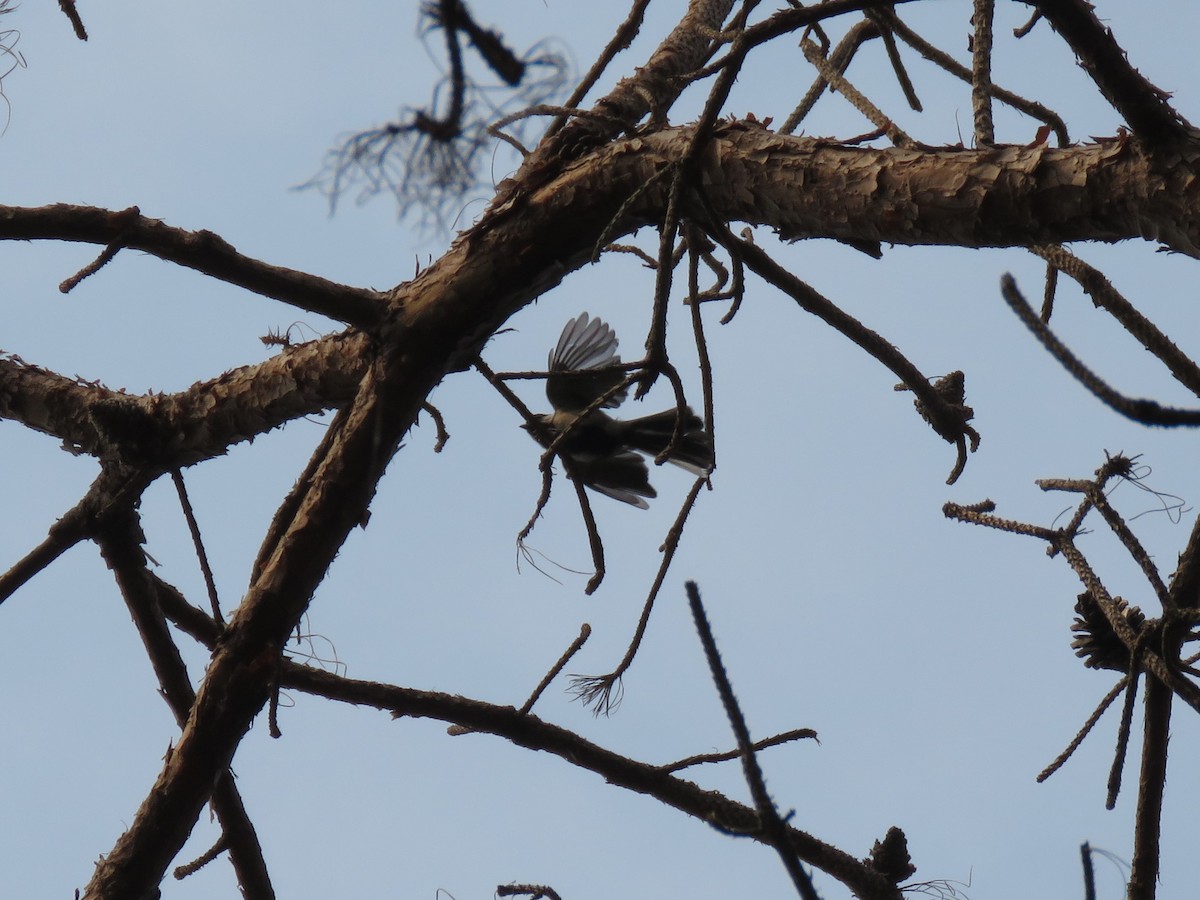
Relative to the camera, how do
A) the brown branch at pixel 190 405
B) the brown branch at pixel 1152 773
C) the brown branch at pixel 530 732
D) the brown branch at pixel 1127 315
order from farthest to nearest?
1. the brown branch at pixel 530 732
2. the brown branch at pixel 190 405
3. the brown branch at pixel 1152 773
4. the brown branch at pixel 1127 315

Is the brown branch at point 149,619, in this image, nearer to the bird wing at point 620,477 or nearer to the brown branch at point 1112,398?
the bird wing at point 620,477

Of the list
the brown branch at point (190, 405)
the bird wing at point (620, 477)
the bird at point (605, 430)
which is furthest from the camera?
the bird wing at point (620, 477)

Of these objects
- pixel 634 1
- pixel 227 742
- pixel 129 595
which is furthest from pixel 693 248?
pixel 129 595

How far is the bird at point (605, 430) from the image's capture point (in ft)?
9.34

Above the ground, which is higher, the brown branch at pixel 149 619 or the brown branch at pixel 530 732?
the brown branch at pixel 149 619

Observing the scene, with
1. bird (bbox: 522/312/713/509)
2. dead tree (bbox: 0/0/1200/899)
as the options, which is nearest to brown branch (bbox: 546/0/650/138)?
dead tree (bbox: 0/0/1200/899)

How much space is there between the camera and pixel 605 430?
3.17m

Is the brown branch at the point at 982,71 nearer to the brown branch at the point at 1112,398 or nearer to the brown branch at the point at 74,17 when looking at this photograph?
the brown branch at the point at 1112,398

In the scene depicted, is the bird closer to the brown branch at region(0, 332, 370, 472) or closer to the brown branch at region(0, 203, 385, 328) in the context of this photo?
the brown branch at region(0, 332, 370, 472)

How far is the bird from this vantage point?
2848 mm

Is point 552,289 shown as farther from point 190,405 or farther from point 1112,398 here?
point 1112,398

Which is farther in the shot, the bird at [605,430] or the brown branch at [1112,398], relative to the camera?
the bird at [605,430]

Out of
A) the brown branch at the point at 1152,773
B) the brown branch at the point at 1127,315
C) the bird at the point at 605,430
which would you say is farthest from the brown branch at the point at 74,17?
the brown branch at the point at 1152,773

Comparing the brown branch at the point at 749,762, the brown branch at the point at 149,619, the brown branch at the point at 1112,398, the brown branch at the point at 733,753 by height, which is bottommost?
the brown branch at the point at 749,762
